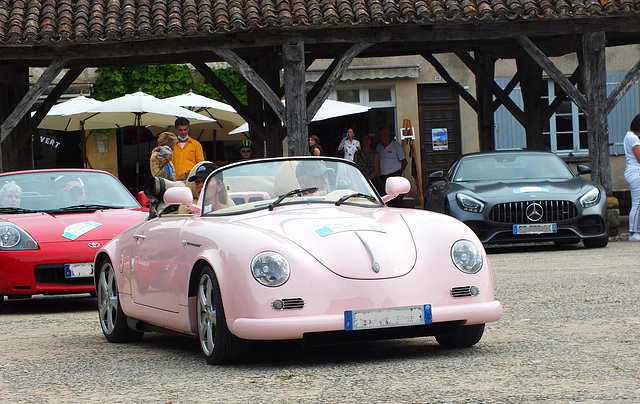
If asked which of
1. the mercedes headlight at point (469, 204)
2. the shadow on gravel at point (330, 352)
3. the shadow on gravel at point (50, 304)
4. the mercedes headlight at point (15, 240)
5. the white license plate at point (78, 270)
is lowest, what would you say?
the shadow on gravel at point (50, 304)

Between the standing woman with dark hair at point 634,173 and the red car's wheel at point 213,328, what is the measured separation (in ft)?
37.4

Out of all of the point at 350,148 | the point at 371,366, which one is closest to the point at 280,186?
the point at 371,366

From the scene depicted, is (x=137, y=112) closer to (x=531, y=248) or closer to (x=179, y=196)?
(x=531, y=248)

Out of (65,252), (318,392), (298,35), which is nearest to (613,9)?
(298,35)

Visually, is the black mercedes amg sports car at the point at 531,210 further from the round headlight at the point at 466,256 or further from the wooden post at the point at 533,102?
the round headlight at the point at 466,256

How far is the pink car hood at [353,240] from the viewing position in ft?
21.7

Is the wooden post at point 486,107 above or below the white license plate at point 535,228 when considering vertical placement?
above

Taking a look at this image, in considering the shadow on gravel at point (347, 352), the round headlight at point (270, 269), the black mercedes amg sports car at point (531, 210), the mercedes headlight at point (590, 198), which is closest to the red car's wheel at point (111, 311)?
the shadow on gravel at point (347, 352)

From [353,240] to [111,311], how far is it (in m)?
2.64

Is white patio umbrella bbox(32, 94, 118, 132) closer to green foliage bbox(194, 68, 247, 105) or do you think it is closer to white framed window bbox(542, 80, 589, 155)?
green foliage bbox(194, 68, 247, 105)

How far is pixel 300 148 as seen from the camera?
19.0 meters

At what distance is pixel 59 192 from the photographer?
39.2ft

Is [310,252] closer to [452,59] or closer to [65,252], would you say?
[65,252]

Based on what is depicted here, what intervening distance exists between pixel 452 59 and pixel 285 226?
949 inches
